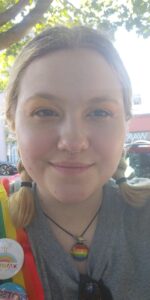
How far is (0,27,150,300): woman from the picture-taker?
1.20 meters

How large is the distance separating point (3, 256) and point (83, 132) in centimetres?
48

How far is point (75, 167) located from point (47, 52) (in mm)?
399

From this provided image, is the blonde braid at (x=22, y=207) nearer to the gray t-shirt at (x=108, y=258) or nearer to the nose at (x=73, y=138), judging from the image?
the gray t-shirt at (x=108, y=258)

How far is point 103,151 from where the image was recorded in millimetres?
1215

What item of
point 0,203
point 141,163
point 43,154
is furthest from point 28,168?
point 141,163

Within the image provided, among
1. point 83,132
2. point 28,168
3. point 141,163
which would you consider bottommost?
point 141,163

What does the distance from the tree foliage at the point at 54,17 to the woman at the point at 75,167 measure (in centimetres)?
422

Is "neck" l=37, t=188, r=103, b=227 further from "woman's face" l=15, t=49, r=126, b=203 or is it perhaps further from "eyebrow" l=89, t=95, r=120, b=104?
"eyebrow" l=89, t=95, r=120, b=104

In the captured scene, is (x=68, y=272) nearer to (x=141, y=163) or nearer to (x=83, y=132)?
(x=83, y=132)

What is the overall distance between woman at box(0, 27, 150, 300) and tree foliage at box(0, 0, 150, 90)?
166 inches

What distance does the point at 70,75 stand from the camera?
121 centimetres

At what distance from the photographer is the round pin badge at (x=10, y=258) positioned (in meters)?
1.22

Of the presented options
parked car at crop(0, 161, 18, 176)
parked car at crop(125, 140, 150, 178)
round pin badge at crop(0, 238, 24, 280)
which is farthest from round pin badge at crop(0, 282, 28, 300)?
parked car at crop(0, 161, 18, 176)

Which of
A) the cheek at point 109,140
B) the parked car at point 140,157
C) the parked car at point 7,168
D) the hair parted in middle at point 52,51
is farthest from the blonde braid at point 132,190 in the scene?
the parked car at point 7,168
